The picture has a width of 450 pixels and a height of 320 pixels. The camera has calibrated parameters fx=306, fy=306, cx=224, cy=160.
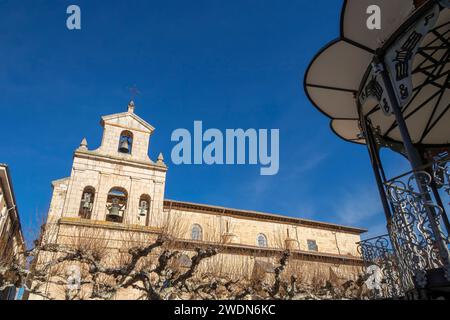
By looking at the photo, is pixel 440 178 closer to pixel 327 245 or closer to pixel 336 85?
pixel 336 85

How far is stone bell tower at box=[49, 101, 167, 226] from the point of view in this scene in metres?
20.4

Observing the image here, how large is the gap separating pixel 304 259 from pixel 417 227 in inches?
940

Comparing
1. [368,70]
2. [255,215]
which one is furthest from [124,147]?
[368,70]

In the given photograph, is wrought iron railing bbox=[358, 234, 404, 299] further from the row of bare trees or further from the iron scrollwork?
the row of bare trees

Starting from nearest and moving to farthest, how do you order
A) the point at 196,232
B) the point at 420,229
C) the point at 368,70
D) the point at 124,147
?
the point at 420,229
the point at 368,70
the point at 124,147
the point at 196,232

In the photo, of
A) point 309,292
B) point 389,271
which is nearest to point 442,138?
point 389,271

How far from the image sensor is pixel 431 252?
4.59m

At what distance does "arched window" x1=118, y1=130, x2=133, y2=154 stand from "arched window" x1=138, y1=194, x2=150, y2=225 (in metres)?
3.77

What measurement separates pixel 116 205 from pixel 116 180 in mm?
2018

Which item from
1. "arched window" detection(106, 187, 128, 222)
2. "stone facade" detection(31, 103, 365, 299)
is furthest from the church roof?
"arched window" detection(106, 187, 128, 222)

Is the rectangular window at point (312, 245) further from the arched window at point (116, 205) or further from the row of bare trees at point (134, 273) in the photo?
the arched window at point (116, 205)

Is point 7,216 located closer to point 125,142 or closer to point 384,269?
point 125,142

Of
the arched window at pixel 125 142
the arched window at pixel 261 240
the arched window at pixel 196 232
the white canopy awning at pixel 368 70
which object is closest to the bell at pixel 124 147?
the arched window at pixel 125 142

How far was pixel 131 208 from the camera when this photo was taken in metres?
21.1
